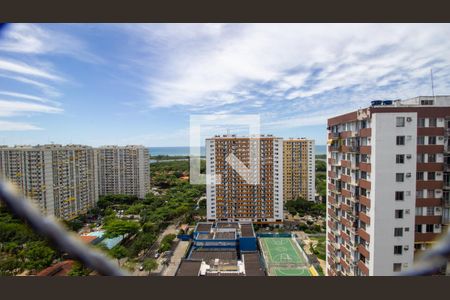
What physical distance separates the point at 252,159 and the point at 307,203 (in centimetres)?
260

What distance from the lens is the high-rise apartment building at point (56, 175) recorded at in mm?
3725

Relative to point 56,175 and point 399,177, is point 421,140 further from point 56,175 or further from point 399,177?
point 56,175

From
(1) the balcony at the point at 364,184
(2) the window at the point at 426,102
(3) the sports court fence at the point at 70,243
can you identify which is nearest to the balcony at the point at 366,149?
(1) the balcony at the point at 364,184

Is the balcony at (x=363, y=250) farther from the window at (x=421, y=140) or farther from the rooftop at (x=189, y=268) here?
the rooftop at (x=189, y=268)

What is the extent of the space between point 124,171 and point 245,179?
3.56 metres

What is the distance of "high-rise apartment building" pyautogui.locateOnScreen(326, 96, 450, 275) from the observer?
1.80 metres

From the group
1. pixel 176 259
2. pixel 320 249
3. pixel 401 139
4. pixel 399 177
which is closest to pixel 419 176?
pixel 399 177

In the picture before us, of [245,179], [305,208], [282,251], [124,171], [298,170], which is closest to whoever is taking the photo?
[282,251]

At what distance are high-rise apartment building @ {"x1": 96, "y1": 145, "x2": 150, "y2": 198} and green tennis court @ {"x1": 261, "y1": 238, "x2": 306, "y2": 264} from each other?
3514 millimetres

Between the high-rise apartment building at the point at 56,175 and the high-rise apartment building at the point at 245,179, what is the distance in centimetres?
299

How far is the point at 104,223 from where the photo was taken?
3998 mm

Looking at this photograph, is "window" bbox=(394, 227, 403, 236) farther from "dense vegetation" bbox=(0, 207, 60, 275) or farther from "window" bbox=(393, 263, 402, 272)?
"dense vegetation" bbox=(0, 207, 60, 275)

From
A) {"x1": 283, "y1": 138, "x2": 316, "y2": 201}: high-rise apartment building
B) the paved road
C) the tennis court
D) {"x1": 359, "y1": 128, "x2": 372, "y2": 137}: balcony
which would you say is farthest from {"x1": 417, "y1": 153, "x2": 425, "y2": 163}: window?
{"x1": 283, "y1": 138, "x2": 316, "y2": 201}: high-rise apartment building

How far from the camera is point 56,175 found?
15.4 ft
